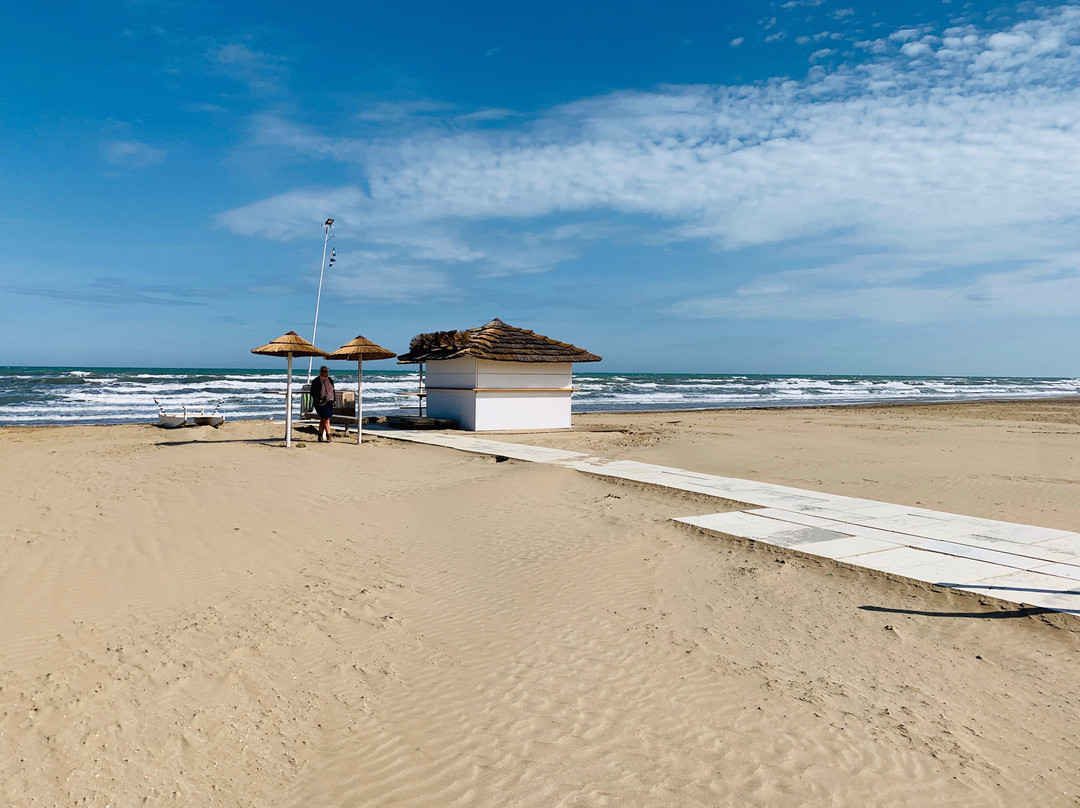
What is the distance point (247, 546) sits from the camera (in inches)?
255

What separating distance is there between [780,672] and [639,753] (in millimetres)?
1231

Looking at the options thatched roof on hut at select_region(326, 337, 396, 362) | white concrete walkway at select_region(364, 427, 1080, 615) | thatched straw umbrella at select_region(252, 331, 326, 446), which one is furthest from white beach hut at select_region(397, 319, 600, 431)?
white concrete walkway at select_region(364, 427, 1080, 615)

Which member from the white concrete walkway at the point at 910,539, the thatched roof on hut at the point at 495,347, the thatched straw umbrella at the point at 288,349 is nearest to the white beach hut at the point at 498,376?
the thatched roof on hut at the point at 495,347

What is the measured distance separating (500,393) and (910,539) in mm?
11557

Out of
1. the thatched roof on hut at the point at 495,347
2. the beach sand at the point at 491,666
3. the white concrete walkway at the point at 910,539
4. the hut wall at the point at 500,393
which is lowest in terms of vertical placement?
the beach sand at the point at 491,666

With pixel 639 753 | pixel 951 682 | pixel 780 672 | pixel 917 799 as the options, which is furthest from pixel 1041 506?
pixel 639 753

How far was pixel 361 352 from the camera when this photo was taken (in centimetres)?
1432

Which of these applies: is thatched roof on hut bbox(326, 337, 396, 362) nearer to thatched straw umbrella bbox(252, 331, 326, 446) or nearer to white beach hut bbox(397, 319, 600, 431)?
thatched straw umbrella bbox(252, 331, 326, 446)

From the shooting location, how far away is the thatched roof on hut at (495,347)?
54.4ft

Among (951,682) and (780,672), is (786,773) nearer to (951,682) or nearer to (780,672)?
(780,672)

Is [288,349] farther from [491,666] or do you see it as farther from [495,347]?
[491,666]

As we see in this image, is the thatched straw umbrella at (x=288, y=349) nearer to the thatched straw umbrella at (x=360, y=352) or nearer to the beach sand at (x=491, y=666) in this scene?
the thatched straw umbrella at (x=360, y=352)

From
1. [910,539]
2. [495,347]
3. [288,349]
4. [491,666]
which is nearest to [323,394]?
[288,349]

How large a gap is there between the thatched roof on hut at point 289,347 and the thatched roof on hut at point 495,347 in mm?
3694
